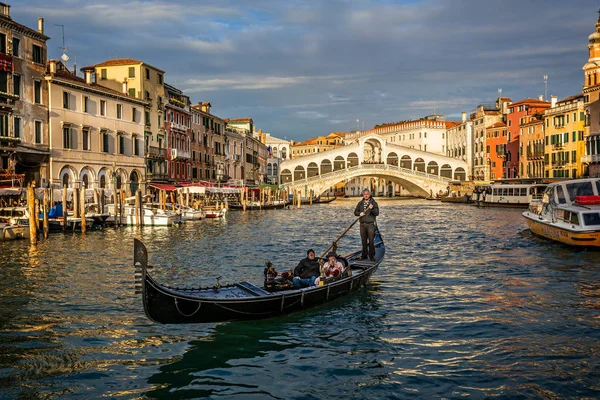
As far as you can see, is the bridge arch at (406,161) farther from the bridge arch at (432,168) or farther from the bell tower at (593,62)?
the bell tower at (593,62)

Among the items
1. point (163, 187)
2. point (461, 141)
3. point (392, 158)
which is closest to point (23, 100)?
point (163, 187)

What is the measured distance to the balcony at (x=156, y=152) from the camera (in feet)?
126

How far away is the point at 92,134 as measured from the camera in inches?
1275

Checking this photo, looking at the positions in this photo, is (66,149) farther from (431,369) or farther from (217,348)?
(431,369)

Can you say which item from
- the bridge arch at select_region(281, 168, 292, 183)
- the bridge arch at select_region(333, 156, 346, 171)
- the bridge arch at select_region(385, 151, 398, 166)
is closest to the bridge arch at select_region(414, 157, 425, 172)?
the bridge arch at select_region(385, 151, 398, 166)

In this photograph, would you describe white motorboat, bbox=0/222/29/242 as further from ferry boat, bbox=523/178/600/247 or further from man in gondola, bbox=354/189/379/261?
ferry boat, bbox=523/178/600/247

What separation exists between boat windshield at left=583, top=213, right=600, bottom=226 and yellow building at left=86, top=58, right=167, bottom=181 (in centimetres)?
2697

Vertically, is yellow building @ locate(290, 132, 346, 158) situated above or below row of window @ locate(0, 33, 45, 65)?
above

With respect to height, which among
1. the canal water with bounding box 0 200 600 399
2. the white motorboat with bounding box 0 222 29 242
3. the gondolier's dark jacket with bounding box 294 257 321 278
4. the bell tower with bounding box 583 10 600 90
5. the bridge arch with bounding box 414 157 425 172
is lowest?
the canal water with bounding box 0 200 600 399

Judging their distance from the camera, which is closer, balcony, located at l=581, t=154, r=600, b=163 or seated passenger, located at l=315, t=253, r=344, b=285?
seated passenger, located at l=315, t=253, r=344, b=285

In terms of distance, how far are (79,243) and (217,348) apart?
44.0 feet

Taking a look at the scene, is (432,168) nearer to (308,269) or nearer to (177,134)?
(177,134)

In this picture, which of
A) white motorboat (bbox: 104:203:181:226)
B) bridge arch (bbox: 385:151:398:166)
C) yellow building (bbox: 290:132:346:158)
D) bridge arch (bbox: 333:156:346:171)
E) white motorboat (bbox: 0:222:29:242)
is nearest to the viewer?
white motorboat (bbox: 0:222:29:242)

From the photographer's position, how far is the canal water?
6848mm
